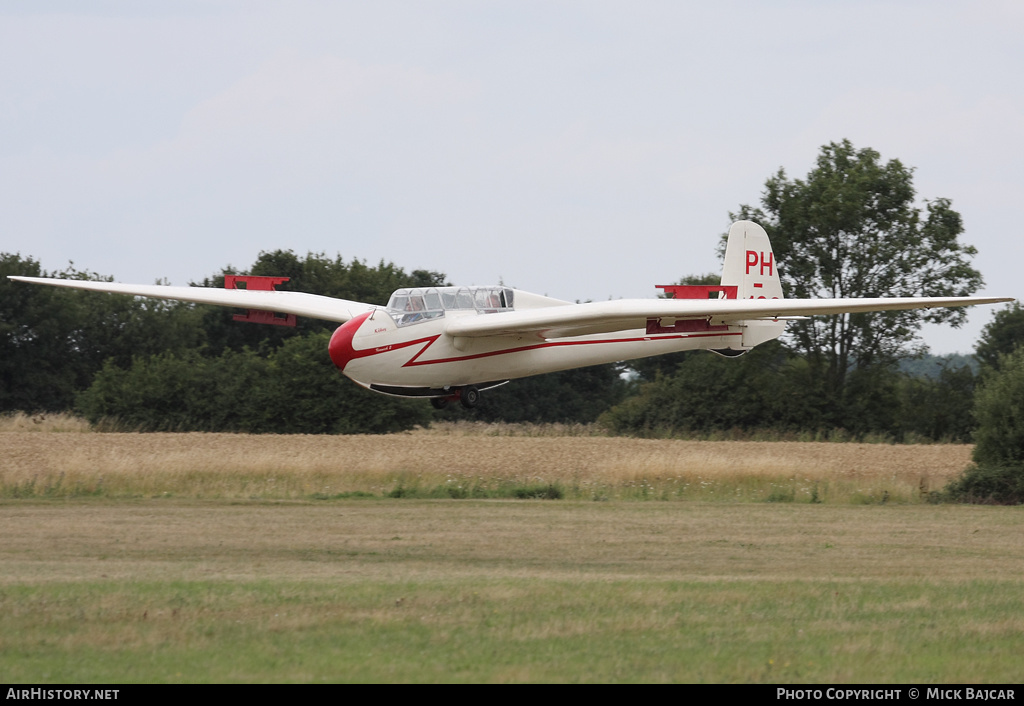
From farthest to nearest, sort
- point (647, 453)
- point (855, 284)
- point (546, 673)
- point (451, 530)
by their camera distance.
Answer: point (855, 284), point (647, 453), point (451, 530), point (546, 673)

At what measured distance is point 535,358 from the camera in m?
25.2

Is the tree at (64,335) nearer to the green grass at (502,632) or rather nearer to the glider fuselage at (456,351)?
the glider fuselage at (456,351)

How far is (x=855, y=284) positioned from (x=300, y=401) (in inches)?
917

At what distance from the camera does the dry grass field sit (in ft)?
96.0

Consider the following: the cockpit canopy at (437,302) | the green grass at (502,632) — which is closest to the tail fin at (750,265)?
Answer: the cockpit canopy at (437,302)

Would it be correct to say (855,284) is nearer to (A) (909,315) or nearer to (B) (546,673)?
(A) (909,315)

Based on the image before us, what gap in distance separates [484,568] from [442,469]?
46.8 feet

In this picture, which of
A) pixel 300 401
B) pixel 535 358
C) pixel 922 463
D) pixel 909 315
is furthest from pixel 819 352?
pixel 535 358

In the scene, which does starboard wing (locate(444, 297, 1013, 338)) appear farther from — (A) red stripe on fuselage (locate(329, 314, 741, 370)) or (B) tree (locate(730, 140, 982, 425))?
(B) tree (locate(730, 140, 982, 425))

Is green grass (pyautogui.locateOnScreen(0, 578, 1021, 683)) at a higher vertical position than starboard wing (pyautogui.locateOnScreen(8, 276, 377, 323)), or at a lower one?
lower

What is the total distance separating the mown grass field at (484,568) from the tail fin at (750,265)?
16.8 feet

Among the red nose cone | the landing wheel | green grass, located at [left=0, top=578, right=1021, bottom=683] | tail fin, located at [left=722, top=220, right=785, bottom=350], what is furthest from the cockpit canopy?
green grass, located at [left=0, top=578, right=1021, bottom=683]

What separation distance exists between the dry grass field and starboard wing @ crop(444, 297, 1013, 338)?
22.6 feet

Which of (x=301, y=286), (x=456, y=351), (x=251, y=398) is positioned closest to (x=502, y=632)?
(x=456, y=351)
